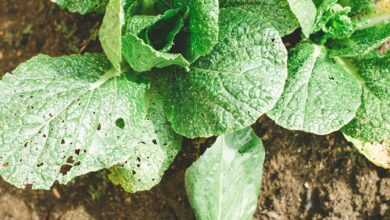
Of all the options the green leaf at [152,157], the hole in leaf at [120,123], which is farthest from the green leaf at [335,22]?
the hole in leaf at [120,123]

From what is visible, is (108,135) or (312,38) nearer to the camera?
(108,135)

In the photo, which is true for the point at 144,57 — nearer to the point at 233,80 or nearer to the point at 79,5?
the point at 233,80

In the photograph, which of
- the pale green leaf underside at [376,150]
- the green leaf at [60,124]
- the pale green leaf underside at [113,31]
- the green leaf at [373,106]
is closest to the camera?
the pale green leaf underside at [113,31]

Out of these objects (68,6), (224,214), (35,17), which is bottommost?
(224,214)

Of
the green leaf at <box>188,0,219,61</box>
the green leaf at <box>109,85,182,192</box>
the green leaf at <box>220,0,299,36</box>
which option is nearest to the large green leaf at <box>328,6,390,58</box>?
the green leaf at <box>220,0,299,36</box>

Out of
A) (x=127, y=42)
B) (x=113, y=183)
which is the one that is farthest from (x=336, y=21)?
(x=113, y=183)

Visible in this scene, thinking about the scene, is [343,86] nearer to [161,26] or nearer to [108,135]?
[161,26]

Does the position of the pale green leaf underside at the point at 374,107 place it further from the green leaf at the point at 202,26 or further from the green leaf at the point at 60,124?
the green leaf at the point at 60,124
